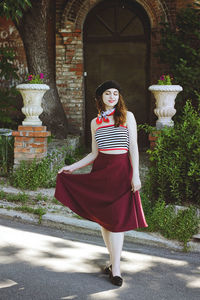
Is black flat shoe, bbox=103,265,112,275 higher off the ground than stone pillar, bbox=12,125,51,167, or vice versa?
stone pillar, bbox=12,125,51,167

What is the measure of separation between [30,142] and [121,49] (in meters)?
4.83

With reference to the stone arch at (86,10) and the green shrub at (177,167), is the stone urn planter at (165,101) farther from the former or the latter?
the stone arch at (86,10)

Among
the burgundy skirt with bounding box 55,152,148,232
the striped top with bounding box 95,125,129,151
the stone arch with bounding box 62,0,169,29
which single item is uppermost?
the stone arch with bounding box 62,0,169,29

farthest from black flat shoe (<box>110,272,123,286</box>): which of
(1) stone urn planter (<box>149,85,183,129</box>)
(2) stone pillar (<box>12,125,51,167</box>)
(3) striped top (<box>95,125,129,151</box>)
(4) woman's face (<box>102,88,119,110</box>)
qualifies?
(2) stone pillar (<box>12,125,51,167</box>)

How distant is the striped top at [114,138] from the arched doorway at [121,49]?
22.9 feet

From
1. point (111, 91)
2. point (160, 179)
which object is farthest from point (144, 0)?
point (111, 91)

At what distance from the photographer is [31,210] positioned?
518 cm

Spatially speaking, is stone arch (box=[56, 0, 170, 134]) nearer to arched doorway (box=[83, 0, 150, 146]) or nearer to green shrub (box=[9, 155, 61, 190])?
arched doorway (box=[83, 0, 150, 146])

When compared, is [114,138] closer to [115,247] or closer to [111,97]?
[111,97]

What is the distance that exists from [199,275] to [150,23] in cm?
746

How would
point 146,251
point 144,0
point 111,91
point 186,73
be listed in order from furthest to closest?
point 144,0
point 186,73
point 146,251
point 111,91

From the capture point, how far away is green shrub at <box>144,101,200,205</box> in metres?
4.86

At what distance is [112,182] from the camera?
3320 mm

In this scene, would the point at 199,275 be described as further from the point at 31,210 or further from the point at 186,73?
the point at 186,73
